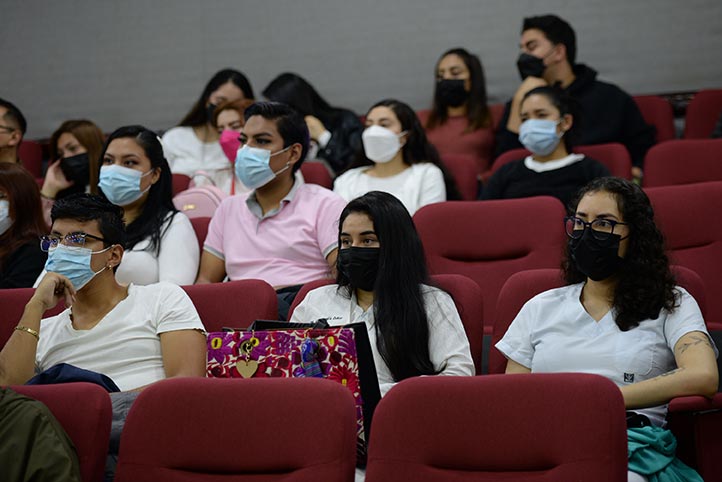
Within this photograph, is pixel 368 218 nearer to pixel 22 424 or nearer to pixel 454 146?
pixel 22 424

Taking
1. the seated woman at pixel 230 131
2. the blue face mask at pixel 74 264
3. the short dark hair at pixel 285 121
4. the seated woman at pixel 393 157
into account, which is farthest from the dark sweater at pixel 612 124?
the blue face mask at pixel 74 264

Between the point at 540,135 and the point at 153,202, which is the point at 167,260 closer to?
the point at 153,202

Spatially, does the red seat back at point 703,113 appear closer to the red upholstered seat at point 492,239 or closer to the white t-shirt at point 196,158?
the red upholstered seat at point 492,239

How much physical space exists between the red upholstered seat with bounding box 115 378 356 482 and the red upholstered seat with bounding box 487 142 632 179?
95.9 inches

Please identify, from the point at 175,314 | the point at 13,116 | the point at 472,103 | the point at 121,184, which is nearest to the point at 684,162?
the point at 472,103

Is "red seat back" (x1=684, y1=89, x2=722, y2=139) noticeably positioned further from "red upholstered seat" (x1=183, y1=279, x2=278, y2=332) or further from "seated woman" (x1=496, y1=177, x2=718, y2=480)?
"red upholstered seat" (x1=183, y1=279, x2=278, y2=332)

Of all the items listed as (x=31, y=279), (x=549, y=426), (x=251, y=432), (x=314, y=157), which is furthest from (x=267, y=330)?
(x=314, y=157)

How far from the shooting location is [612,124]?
15.3ft

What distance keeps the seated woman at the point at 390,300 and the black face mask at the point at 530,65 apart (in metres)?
2.25

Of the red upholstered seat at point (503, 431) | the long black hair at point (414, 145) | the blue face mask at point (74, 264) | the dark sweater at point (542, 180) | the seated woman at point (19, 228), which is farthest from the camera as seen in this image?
the long black hair at point (414, 145)

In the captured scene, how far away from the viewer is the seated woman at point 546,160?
4012 mm

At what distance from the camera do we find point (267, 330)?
2.31m

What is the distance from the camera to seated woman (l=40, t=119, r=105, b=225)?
4.40 meters

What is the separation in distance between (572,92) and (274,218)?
190 centimetres
